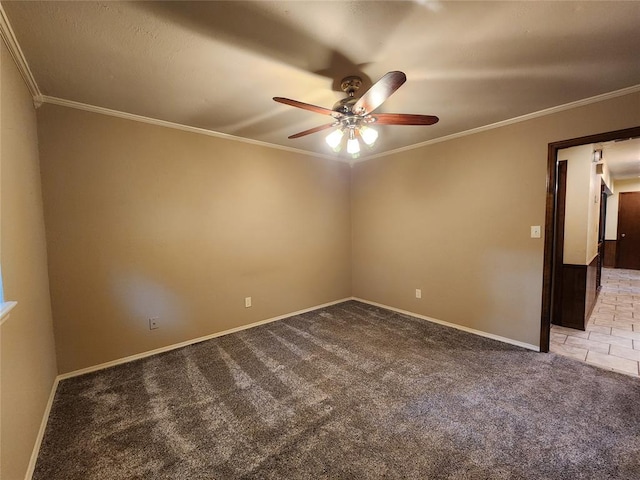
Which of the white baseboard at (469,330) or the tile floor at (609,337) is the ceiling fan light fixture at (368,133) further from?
the tile floor at (609,337)

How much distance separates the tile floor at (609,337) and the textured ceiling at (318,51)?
→ 2363 mm

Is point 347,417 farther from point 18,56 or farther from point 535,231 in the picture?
point 18,56

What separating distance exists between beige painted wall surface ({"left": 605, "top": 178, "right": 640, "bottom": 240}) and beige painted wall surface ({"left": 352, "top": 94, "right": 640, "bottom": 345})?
296 inches

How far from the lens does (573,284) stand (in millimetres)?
3318

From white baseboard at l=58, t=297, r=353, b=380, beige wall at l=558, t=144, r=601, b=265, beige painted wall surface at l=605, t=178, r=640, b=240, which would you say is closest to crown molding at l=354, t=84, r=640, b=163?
beige wall at l=558, t=144, r=601, b=265

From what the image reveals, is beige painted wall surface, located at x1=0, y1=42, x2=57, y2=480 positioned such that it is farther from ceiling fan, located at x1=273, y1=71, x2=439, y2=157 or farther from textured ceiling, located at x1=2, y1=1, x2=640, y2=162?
ceiling fan, located at x1=273, y1=71, x2=439, y2=157

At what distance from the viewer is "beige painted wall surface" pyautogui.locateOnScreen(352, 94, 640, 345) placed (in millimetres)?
2666

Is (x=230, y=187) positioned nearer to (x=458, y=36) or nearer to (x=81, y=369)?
(x=81, y=369)

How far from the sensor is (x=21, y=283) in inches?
61.2

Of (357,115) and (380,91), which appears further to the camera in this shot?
(357,115)

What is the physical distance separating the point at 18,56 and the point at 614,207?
11.5 meters

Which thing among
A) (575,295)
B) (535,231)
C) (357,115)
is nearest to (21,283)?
(357,115)

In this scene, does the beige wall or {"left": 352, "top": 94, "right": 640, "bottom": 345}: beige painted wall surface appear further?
the beige wall

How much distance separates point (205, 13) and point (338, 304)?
12.3 ft
